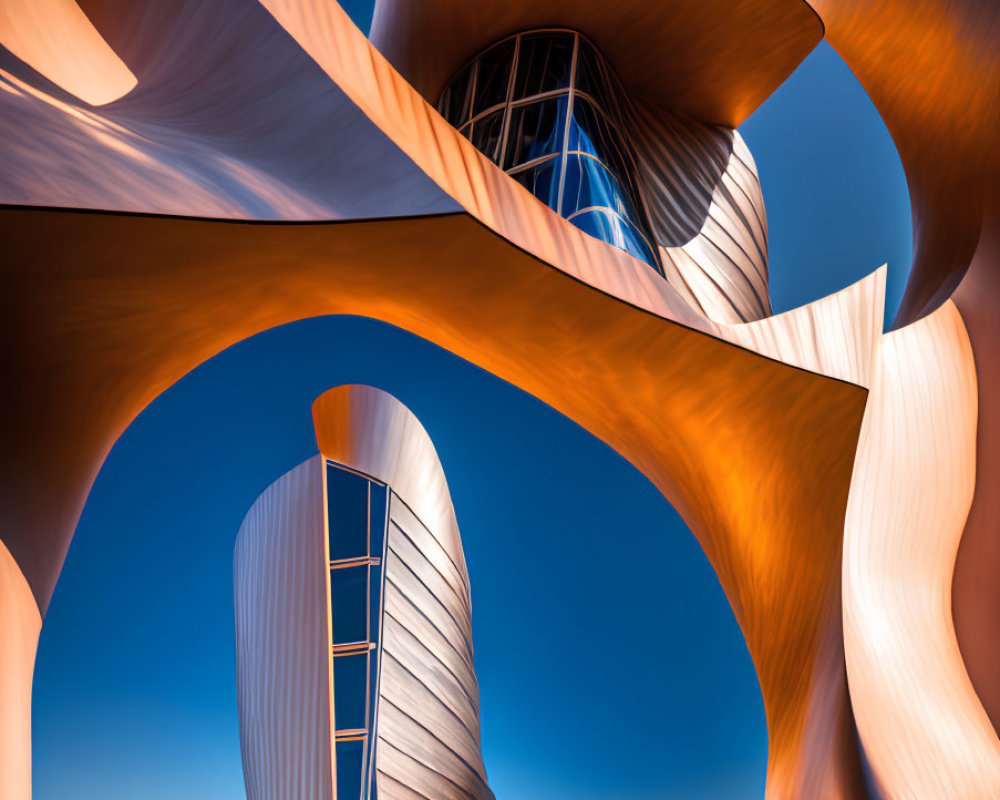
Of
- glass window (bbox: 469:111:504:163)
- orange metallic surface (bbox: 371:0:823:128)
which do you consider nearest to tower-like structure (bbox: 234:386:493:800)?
glass window (bbox: 469:111:504:163)

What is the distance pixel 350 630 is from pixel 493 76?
7.32 meters

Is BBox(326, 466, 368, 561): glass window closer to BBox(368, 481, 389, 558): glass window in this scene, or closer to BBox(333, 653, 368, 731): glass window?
BBox(368, 481, 389, 558): glass window

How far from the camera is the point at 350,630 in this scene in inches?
356

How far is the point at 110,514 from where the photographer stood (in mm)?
17484

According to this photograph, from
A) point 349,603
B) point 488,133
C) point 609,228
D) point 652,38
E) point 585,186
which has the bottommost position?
point 349,603

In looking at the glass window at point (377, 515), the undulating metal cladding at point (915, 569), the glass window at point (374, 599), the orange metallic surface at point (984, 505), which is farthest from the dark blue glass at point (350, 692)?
the orange metallic surface at point (984, 505)

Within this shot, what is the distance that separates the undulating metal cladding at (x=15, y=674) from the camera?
358cm

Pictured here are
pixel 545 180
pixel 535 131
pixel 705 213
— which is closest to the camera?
pixel 545 180

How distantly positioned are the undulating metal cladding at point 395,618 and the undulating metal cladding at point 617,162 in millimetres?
3617

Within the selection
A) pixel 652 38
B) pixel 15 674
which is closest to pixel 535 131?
pixel 652 38

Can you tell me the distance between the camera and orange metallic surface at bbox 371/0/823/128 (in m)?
10.6

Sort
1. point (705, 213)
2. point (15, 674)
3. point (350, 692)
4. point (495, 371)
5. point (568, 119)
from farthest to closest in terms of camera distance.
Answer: point (705, 213), point (568, 119), point (350, 692), point (495, 371), point (15, 674)

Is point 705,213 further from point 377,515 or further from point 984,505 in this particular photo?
point 984,505

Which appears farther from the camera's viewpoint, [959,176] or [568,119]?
[568,119]
